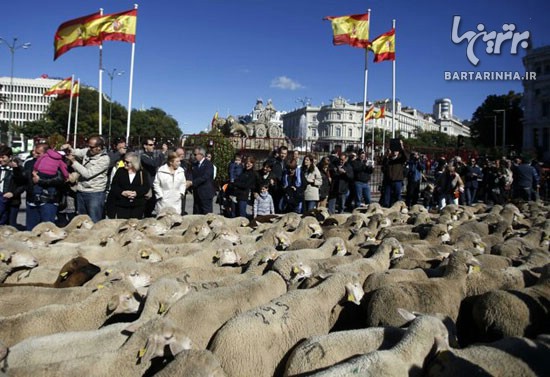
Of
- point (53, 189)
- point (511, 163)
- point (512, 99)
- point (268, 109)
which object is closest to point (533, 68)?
point (512, 99)

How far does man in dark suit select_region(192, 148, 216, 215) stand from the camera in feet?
32.6

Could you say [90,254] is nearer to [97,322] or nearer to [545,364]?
[97,322]

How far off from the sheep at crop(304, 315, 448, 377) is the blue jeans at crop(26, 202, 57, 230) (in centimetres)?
694

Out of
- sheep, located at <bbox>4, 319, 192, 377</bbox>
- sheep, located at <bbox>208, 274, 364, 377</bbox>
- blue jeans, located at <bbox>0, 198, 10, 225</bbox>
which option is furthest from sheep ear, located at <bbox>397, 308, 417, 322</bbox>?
blue jeans, located at <bbox>0, 198, 10, 225</bbox>

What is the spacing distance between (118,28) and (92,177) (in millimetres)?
11164

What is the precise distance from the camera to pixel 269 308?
12.3 feet

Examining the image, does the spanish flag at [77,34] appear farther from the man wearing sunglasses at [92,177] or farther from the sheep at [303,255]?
the sheep at [303,255]

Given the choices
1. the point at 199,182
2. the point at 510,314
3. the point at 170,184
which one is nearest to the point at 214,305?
the point at 510,314

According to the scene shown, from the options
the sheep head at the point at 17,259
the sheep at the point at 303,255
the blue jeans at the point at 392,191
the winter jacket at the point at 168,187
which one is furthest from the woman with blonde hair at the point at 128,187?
the blue jeans at the point at 392,191

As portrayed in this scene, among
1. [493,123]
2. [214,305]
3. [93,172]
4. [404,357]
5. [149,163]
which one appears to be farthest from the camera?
[493,123]

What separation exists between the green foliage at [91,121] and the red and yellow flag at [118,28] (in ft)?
155

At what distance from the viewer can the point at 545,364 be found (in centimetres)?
306

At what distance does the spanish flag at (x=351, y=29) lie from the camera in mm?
17500

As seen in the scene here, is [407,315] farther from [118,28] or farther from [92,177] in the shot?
[118,28]
